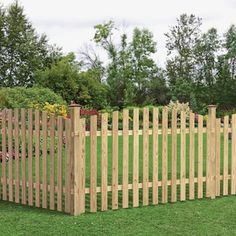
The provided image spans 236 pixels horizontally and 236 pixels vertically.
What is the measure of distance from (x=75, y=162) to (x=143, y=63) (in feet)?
114

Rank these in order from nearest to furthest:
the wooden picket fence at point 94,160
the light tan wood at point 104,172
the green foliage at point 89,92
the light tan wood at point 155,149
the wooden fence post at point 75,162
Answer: the wooden fence post at point 75,162 < the wooden picket fence at point 94,160 < the light tan wood at point 104,172 < the light tan wood at point 155,149 < the green foliage at point 89,92

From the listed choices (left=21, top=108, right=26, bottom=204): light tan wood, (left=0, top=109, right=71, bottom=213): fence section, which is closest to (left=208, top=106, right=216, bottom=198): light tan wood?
(left=0, top=109, right=71, bottom=213): fence section

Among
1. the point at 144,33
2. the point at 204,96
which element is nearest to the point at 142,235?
the point at 204,96

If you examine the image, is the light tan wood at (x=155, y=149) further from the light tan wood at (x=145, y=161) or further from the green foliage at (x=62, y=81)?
the green foliage at (x=62, y=81)

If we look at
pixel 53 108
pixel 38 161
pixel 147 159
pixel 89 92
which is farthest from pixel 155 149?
pixel 89 92

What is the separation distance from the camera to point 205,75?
38.7m

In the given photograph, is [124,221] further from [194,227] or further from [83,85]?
[83,85]

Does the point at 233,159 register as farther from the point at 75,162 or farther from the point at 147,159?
the point at 75,162

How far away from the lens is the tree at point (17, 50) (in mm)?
36344

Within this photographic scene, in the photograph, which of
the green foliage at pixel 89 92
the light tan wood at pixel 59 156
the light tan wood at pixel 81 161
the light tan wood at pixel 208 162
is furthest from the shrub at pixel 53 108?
the green foliage at pixel 89 92

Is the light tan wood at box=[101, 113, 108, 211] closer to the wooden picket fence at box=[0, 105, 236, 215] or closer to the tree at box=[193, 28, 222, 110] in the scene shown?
the wooden picket fence at box=[0, 105, 236, 215]

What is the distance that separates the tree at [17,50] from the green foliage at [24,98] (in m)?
17.1

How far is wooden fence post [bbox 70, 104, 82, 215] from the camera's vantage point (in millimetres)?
6891

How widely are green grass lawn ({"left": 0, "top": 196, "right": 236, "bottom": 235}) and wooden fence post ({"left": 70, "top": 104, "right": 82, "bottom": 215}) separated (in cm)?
18
